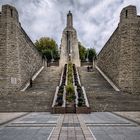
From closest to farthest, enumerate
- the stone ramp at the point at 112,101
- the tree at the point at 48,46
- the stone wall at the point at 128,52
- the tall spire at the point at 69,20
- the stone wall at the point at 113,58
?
the stone ramp at the point at 112,101 → the stone wall at the point at 128,52 → the stone wall at the point at 113,58 → the tall spire at the point at 69,20 → the tree at the point at 48,46

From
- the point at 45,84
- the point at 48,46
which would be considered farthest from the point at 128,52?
the point at 48,46

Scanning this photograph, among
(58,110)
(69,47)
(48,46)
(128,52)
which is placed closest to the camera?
(58,110)

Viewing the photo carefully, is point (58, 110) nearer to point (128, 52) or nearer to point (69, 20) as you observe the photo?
point (128, 52)

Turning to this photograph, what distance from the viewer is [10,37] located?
17.8 meters

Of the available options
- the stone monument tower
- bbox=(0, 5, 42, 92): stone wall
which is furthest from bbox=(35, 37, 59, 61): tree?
bbox=(0, 5, 42, 92): stone wall

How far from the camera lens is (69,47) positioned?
128 feet

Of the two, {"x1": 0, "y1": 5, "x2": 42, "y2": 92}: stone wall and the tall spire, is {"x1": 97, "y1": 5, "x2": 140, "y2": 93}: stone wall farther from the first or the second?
the tall spire

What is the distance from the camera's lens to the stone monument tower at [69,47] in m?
37.6

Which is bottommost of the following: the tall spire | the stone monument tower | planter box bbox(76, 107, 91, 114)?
planter box bbox(76, 107, 91, 114)

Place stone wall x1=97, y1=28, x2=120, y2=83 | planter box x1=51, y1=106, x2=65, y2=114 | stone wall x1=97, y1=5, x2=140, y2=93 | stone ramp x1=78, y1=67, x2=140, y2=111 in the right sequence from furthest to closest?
stone wall x1=97, y1=28, x2=120, y2=83, stone wall x1=97, y1=5, x2=140, y2=93, stone ramp x1=78, y1=67, x2=140, y2=111, planter box x1=51, y1=106, x2=65, y2=114

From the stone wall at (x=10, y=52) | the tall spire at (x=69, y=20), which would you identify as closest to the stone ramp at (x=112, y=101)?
the stone wall at (x=10, y=52)

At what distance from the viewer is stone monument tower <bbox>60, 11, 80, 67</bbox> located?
37.6 metres

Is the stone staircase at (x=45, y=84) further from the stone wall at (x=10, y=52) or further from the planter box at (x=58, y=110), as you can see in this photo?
the planter box at (x=58, y=110)

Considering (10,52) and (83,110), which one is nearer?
(83,110)
